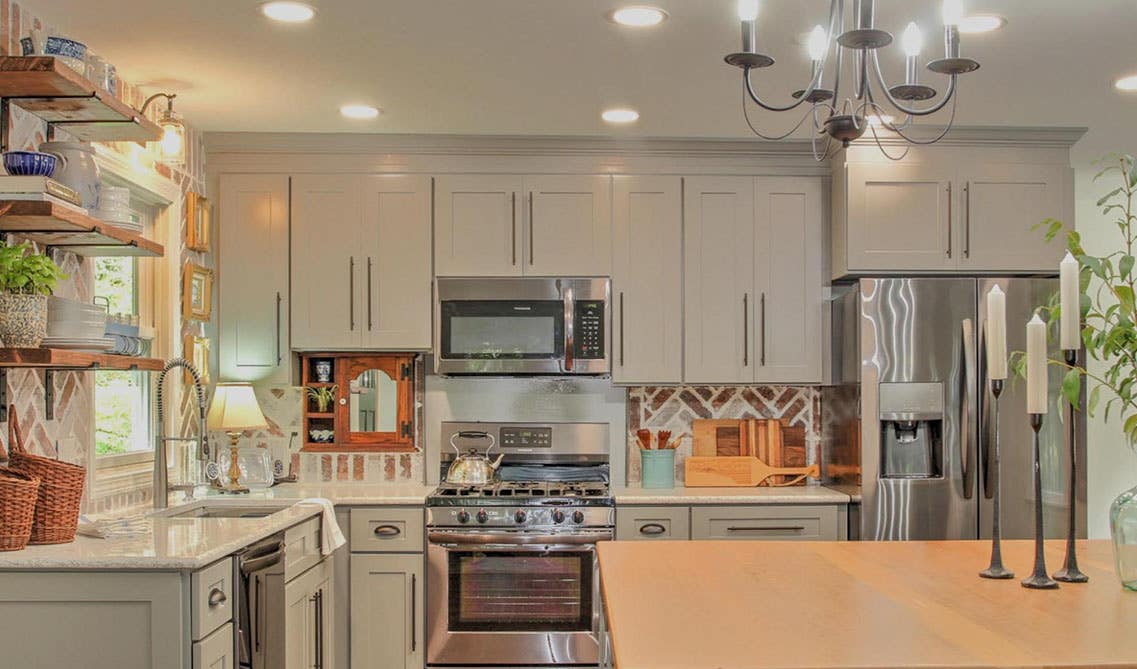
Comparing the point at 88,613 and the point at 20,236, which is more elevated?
the point at 20,236

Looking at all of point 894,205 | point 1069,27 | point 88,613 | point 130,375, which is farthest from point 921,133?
point 88,613

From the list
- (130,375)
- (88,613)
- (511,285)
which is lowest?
(88,613)

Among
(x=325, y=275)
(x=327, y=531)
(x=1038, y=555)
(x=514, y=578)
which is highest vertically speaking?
(x=325, y=275)

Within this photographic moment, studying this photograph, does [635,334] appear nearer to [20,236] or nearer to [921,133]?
[921,133]

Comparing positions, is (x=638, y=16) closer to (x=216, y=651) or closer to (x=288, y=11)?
(x=288, y=11)

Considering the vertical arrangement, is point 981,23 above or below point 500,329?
above

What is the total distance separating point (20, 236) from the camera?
302 cm

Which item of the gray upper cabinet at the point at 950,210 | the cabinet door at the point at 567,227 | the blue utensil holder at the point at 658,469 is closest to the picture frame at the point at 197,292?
the cabinet door at the point at 567,227

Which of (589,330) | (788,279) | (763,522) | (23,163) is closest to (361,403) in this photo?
(589,330)

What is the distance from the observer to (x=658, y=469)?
189 inches

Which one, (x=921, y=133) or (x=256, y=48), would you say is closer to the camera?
(x=256, y=48)

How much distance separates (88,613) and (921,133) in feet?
11.7

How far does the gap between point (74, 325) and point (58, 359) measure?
193 mm

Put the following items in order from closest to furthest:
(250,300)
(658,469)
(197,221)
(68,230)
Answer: (68,230), (197,221), (250,300), (658,469)
